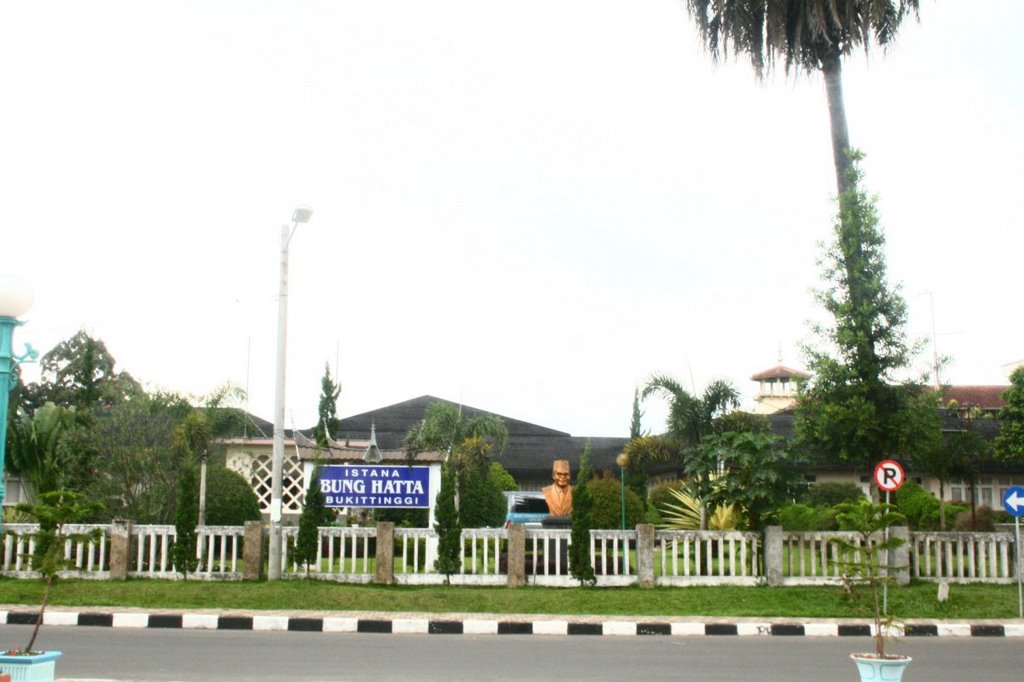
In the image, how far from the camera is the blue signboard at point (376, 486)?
56.0 ft

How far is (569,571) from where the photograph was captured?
1566 centimetres

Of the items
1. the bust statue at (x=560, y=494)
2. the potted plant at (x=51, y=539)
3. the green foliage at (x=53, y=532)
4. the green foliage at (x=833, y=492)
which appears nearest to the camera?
the potted plant at (x=51, y=539)

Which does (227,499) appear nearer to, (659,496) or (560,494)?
(560,494)

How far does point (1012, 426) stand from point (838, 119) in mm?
15570

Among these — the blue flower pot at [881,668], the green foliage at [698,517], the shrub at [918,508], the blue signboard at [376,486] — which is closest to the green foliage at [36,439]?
the blue signboard at [376,486]

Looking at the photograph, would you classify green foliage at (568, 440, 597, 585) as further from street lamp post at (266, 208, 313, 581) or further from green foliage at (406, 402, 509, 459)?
green foliage at (406, 402, 509, 459)

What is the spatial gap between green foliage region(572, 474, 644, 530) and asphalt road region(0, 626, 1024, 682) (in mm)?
10849

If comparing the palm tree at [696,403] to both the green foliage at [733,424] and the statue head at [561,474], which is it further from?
the statue head at [561,474]

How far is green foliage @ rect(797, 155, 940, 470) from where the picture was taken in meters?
16.8

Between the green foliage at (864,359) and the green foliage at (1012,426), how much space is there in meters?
14.1

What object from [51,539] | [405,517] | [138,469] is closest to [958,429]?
[405,517]

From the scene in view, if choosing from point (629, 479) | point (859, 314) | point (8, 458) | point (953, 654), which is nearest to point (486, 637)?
point (953, 654)

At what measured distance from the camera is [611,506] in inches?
942

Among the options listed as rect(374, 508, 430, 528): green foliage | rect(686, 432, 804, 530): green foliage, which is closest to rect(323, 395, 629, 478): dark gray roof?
rect(374, 508, 430, 528): green foliage
